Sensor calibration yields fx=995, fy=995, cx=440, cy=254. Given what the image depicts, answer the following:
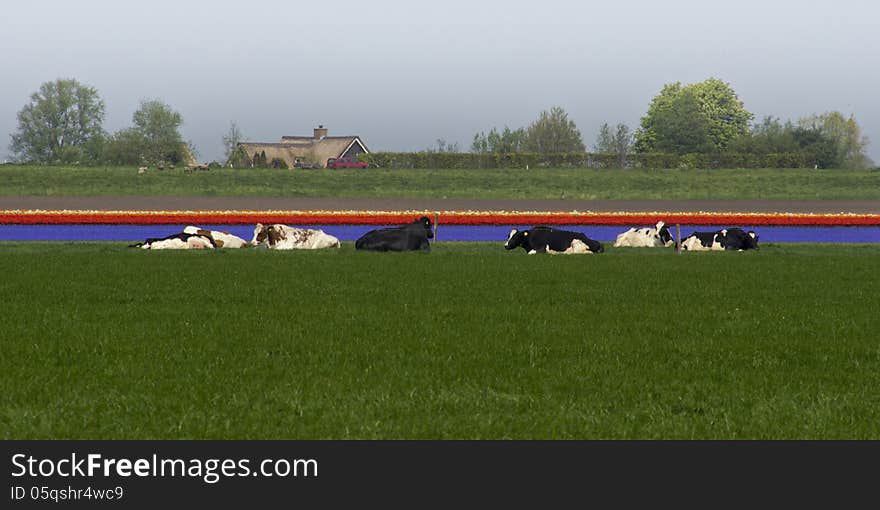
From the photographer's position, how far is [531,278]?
1734 centimetres

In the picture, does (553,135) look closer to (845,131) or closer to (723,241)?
(845,131)

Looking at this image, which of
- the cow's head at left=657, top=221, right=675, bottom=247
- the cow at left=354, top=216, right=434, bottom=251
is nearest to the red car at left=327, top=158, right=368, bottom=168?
the cow's head at left=657, top=221, right=675, bottom=247

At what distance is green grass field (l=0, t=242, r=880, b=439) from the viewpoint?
6957 millimetres

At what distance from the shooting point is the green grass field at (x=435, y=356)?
6957 millimetres

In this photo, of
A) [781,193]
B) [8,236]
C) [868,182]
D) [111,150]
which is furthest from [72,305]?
[111,150]

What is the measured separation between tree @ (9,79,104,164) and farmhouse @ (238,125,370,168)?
25040mm

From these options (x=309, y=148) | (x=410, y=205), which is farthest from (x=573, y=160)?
(x=309, y=148)

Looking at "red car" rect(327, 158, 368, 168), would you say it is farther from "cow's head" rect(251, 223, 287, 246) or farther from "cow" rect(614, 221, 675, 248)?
"cow" rect(614, 221, 675, 248)

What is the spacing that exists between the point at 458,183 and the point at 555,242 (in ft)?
160

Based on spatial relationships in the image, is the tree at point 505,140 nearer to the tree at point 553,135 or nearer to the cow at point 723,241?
the tree at point 553,135

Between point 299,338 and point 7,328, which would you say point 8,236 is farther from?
point 299,338

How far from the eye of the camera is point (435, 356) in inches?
369

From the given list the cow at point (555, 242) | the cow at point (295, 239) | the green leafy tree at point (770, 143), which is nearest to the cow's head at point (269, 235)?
the cow at point (295, 239)

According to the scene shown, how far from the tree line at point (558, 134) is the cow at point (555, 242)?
83.7m
